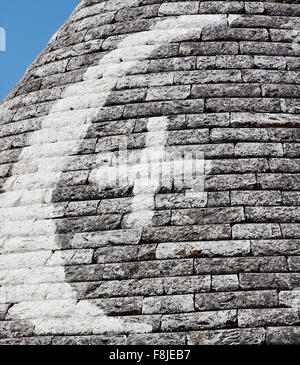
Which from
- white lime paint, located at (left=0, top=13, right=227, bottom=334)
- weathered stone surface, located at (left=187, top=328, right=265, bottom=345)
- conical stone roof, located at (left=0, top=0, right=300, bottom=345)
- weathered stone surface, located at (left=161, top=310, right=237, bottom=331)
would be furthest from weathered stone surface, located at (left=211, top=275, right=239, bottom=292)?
white lime paint, located at (left=0, top=13, right=227, bottom=334)

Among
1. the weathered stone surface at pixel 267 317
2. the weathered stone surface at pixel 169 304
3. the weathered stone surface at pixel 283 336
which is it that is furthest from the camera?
the weathered stone surface at pixel 169 304

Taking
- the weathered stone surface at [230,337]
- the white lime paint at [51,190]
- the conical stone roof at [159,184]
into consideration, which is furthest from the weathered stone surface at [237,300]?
the white lime paint at [51,190]

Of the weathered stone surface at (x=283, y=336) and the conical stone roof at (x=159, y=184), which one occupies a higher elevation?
the conical stone roof at (x=159, y=184)

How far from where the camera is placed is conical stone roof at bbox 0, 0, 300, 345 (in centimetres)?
518

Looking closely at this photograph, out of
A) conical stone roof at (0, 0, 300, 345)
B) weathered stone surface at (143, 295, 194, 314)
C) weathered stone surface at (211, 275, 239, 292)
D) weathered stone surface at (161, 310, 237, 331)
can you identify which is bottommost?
weathered stone surface at (161, 310, 237, 331)

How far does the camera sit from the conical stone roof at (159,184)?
17.0 ft

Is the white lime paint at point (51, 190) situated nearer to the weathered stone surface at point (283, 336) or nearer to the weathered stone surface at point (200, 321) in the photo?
the weathered stone surface at point (200, 321)

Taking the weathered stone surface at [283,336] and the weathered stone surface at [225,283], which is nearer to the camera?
the weathered stone surface at [283,336]

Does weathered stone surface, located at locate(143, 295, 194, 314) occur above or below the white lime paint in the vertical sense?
below

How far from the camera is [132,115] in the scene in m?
6.12

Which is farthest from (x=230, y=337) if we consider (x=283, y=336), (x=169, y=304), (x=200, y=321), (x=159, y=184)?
(x=159, y=184)

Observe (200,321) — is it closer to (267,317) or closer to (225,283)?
(225,283)

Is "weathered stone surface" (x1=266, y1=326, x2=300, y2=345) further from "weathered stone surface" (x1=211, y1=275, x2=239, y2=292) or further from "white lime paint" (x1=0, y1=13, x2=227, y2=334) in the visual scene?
"white lime paint" (x1=0, y1=13, x2=227, y2=334)
